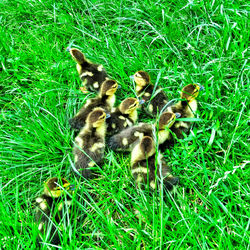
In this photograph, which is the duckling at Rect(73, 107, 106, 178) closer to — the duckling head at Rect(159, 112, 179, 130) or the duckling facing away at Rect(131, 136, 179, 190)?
the duckling facing away at Rect(131, 136, 179, 190)

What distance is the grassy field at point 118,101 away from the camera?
224 cm

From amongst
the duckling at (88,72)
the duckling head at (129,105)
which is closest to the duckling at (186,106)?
the duckling head at (129,105)

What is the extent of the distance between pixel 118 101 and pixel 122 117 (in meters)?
0.35

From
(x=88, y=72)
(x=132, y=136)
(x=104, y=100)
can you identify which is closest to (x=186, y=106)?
(x=132, y=136)

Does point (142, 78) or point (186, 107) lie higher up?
point (142, 78)

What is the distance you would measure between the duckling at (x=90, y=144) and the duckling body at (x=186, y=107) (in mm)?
718

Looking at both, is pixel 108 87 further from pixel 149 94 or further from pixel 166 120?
pixel 166 120

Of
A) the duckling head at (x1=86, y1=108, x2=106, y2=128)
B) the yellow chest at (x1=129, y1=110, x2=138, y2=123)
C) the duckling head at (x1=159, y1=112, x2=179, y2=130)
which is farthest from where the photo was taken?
the yellow chest at (x1=129, y1=110, x2=138, y2=123)

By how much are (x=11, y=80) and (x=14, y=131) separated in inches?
34.6

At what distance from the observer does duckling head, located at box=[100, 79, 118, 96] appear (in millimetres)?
3104

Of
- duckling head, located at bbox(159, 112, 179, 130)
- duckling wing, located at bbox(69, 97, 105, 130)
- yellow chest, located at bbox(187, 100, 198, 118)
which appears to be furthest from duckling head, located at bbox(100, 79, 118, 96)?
yellow chest, located at bbox(187, 100, 198, 118)

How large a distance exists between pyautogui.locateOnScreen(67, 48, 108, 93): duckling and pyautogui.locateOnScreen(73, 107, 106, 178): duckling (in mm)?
574

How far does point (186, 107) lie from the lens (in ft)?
9.48

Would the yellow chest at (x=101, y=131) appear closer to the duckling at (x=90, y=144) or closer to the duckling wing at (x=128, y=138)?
the duckling at (x=90, y=144)
